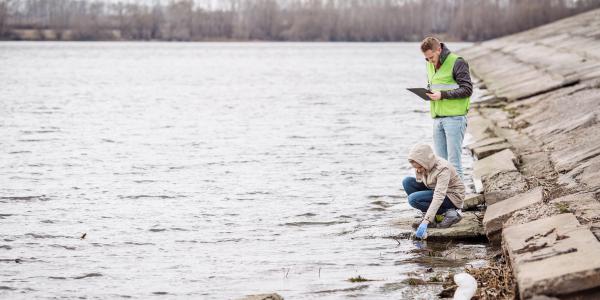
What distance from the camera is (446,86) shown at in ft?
34.9

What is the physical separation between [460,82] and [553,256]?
371cm

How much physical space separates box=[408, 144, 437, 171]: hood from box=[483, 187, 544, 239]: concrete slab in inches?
36.8

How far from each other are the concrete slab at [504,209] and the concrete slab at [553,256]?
3.05ft

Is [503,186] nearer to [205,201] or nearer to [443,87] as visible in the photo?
[443,87]

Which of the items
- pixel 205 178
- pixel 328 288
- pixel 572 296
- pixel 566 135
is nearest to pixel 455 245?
pixel 328 288

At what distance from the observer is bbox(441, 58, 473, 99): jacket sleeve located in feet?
34.4

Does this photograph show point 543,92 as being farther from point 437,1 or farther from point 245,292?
point 437,1

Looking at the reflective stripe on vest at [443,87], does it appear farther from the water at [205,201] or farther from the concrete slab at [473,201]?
the water at [205,201]

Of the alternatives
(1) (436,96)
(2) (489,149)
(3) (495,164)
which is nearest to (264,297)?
(1) (436,96)

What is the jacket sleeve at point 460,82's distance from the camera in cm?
1048

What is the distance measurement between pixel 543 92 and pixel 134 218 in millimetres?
13939

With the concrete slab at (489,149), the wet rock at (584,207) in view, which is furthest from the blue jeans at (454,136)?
the concrete slab at (489,149)

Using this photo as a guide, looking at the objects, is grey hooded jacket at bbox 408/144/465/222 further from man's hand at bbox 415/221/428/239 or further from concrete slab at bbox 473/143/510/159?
concrete slab at bbox 473/143/510/159

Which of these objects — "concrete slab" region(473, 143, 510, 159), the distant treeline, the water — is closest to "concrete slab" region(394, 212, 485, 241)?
the water
